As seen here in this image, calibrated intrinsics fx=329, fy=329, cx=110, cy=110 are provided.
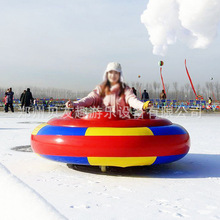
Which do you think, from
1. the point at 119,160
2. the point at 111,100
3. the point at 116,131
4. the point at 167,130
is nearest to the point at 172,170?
the point at 167,130

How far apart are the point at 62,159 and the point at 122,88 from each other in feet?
4.19

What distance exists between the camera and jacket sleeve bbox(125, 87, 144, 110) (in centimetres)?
418

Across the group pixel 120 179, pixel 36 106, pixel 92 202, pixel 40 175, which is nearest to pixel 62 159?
pixel 40 175

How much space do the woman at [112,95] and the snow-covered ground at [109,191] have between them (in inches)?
33.3

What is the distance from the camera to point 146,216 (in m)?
2.52

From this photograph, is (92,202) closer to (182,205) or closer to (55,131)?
(182,205)

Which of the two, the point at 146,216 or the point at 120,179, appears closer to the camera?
the point at 146,216

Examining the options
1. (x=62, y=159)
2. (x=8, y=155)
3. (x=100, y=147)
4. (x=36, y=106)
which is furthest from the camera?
(x=36, y=106)

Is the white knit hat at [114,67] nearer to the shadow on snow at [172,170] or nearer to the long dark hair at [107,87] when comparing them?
the long dark hair at [107,87]

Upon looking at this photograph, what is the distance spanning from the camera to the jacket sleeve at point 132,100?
13.7ft

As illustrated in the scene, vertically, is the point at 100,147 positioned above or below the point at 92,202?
above

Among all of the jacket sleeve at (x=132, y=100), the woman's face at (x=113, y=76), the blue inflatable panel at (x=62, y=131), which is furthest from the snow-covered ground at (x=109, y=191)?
the woman's face at (x=113, y=76)

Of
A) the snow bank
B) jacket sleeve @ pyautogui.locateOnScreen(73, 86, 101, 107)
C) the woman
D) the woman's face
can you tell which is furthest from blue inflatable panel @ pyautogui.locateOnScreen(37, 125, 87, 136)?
the woman's face

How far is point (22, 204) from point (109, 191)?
0.88 meters
